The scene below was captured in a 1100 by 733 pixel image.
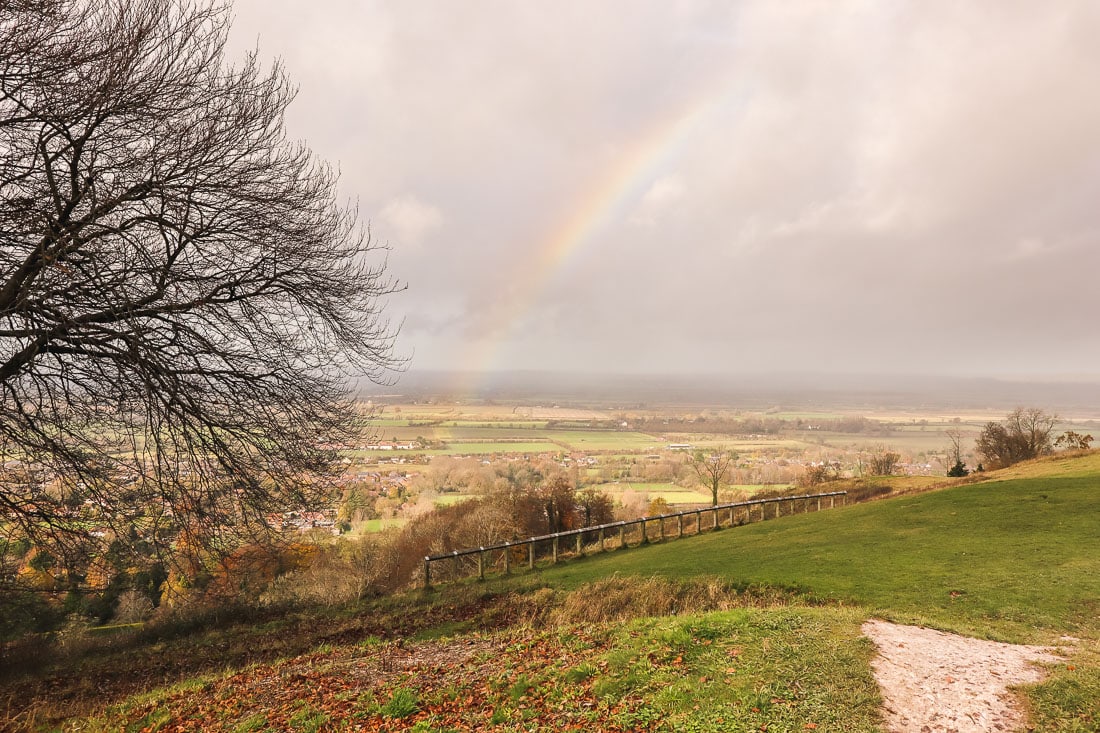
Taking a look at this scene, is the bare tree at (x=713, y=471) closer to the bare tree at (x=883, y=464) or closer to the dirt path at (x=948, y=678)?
the bare tree at (x=883, y=464)

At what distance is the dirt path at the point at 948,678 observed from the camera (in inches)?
197

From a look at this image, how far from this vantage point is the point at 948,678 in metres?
5.84

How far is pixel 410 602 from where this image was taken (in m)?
15.4

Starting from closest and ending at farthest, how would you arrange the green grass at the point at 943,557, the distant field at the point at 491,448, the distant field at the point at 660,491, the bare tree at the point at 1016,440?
1. the green grass at the point at 943,557
2. the bare tree at the point at 1016,440
3. the distant field at the point at 660,491
4. the distant field at the point at 491,448

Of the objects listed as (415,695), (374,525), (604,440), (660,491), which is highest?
(415,695)

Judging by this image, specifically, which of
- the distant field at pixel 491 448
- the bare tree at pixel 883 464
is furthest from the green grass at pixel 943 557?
the distant field at pixel 491 448

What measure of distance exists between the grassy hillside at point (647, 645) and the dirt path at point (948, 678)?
24 centimetres

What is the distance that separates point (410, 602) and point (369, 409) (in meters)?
10.2

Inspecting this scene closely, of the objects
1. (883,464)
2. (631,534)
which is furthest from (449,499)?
(883,464)

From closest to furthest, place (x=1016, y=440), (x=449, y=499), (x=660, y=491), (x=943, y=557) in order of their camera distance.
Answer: (x=943, y=557)
(x=1016, y=440)
(x=449, y=499)
(x=660, y=491)

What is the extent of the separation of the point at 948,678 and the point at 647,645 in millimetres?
3599

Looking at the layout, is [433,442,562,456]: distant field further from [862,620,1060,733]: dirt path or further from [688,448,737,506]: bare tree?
[862,620,1060,733]: dirt path

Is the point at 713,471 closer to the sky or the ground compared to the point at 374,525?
closer to the sky

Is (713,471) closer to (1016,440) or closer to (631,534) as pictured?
(631,534)
